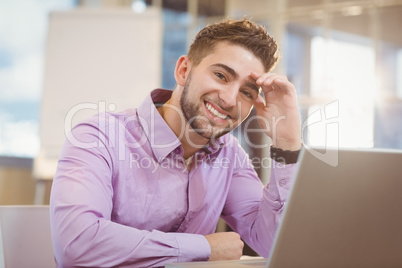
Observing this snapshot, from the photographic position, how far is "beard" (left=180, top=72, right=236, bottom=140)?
1.69 m

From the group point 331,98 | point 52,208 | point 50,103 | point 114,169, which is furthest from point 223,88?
point 50,103

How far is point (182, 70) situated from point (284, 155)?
501 millimetres

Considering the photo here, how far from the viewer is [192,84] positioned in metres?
1.76

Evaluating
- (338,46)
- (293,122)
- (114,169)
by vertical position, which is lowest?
(114,169)

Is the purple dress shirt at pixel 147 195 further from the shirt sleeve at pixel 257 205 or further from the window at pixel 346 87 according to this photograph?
the window at pixel 346 87

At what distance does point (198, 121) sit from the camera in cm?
171

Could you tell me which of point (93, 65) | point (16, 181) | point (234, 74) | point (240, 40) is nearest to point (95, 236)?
point (234, 74)

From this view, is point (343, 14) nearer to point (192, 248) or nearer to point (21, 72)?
point (21, 72)

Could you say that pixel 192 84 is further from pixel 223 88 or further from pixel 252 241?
pixel 252 241

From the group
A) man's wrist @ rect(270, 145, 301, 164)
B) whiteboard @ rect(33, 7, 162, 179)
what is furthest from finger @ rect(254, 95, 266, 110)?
whiteboard @ rect(33, 7, 162, 179)

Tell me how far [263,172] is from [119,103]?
1280 mm

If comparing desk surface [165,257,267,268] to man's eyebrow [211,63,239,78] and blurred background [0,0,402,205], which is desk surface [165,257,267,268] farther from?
blurred background [0,0,402,205]

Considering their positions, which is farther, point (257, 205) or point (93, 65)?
point (93, 65)

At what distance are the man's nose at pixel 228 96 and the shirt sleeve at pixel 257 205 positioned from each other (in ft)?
0.83
